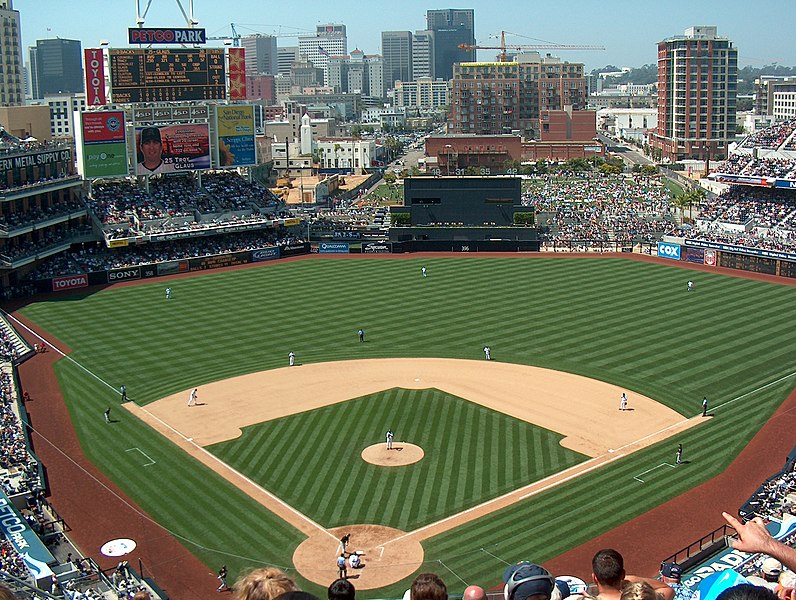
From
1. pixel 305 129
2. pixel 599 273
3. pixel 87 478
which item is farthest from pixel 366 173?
pixel 87 478

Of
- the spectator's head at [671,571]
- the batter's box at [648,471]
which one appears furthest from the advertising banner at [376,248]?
the spectator's head at [671,571]

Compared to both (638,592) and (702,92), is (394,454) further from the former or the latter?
(702,92)

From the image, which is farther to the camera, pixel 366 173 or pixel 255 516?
pixel 366 173

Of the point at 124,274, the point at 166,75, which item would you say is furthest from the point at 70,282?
the point at 166,75

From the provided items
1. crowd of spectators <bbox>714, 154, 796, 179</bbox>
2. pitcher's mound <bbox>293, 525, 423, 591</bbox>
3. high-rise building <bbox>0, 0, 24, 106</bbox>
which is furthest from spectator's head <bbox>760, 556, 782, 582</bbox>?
high-rise building <bbox>0, 0, 24, 106</bbox>

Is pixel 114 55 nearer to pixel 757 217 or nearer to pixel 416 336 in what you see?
pixel 416 336
